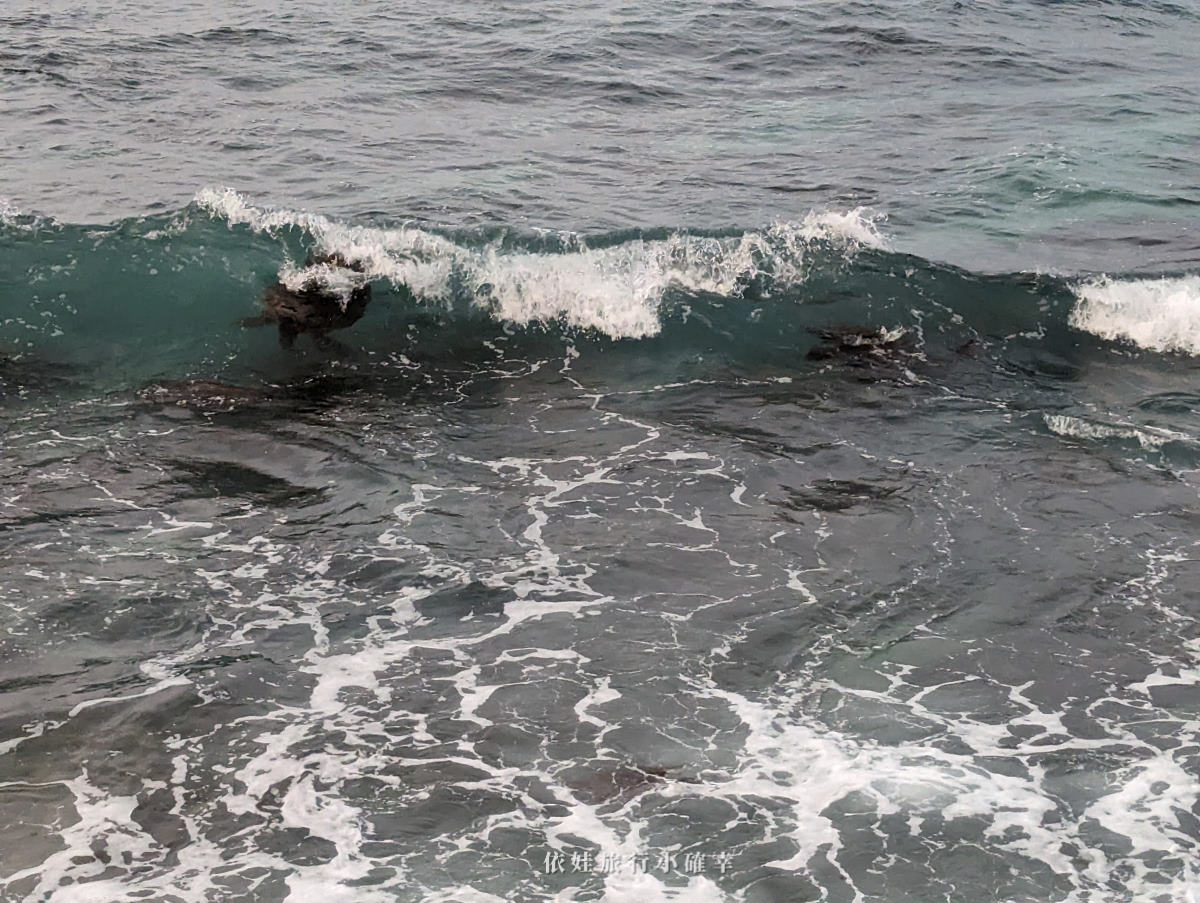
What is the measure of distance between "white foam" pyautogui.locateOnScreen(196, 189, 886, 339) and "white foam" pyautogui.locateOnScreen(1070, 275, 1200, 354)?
7.80 ft

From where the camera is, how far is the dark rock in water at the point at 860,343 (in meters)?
12.4

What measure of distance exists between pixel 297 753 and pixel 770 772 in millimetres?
2549

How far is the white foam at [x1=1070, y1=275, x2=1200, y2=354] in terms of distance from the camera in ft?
41.2

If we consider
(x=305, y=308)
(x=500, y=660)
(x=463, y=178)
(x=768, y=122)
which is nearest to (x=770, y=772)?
(x=500, y=660)

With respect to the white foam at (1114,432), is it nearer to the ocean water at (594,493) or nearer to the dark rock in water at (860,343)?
Answer: the ocean water at (594,493)

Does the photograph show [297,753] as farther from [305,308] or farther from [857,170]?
[857,170]

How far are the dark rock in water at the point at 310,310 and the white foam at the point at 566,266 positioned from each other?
0.15 m

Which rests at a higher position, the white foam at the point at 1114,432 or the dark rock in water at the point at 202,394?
A: the dark rock in water at the point at 202,394

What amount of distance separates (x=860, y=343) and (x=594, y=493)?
13.7 ft

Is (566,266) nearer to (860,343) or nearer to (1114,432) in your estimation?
(860,343)

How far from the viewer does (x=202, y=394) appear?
1123 centimetres

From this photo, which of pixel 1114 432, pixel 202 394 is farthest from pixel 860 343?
pixel 202 394

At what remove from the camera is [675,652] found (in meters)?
7.67

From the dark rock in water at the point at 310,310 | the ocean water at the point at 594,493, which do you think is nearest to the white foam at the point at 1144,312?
the ocean water at the point at 594,493
